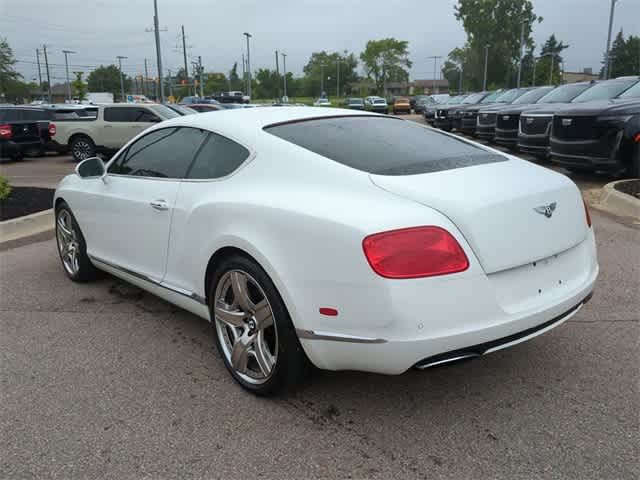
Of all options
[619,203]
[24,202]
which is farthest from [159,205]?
[619,203]

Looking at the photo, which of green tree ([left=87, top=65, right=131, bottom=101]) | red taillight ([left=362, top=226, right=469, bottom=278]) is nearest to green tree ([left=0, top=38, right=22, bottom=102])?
green tree ([left=87, top=65, right=131, bottom=101])

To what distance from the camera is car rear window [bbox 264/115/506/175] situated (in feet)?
9.57

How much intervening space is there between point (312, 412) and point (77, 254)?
118 inches

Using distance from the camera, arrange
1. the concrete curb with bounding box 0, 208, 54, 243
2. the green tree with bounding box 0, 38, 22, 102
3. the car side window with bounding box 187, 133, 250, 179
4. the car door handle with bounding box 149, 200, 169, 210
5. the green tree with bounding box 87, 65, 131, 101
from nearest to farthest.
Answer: the car side window with bounding box 187, 133, 250, 179, the car door handle with bounding box 149, 200, 169, 210, the concrete curb with bounding box 0, 208, 54, 243, the green tree with bounding box 0, 38, 22, 102, the green tree with bounding box 87, 65, 131, 101

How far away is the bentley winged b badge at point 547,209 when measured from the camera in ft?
8.92

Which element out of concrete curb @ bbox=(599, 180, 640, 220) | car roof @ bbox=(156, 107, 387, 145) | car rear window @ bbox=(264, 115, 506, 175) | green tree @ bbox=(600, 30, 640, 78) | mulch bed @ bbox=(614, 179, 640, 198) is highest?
green tree @ bbox=(600, 30, 640, 78)

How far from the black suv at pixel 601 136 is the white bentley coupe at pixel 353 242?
242 inches

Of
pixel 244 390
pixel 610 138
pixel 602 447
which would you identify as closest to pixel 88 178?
pixel 244 390

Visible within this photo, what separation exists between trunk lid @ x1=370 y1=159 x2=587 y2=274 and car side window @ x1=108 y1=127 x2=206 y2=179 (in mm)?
1459

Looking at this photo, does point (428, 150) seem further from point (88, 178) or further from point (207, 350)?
point (88, 178)

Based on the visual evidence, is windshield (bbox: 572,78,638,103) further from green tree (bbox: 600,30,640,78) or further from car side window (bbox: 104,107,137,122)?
green tree (bbox: 600,30,640,78)

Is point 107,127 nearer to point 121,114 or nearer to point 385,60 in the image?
point 121,114

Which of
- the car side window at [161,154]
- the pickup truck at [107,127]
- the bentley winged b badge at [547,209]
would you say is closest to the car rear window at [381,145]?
the bentley winged b badge at [547,209]

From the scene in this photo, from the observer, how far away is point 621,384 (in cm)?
305
